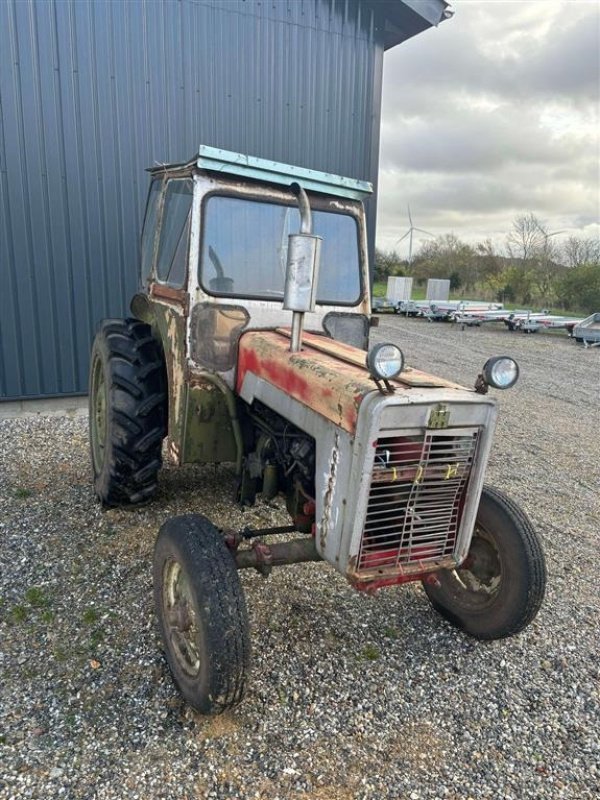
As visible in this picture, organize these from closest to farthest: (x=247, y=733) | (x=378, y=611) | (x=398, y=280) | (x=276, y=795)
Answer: (x=276, y=795) → (x=247, y=733) → (x=378, y=611) → (x=398, y=280)

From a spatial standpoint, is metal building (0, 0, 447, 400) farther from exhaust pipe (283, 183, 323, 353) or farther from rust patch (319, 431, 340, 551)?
rust patch (319, 431, 340, 551)

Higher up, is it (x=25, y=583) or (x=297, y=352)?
(x=297, y=352)

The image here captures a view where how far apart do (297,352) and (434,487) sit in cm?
88

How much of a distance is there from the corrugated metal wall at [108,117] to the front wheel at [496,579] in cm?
489

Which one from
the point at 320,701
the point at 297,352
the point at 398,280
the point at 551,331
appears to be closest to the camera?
the point at 320,701

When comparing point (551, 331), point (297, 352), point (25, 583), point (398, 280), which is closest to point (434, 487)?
point (297, 352)

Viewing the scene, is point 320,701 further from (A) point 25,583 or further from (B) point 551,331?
(B) point 551,331

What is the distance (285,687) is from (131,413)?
180 cm

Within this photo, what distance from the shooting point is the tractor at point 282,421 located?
2.24 metres

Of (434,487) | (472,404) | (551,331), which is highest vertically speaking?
(472,404)

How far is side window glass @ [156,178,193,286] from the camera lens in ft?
10.7

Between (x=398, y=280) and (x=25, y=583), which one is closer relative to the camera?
(x=25, y=583)

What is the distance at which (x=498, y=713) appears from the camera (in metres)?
2.47

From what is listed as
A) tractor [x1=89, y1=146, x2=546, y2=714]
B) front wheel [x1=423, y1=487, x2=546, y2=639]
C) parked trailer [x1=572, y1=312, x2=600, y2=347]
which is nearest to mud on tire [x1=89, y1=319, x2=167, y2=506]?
tractor [x1=89, y1=146, x2=546, y2=714]
